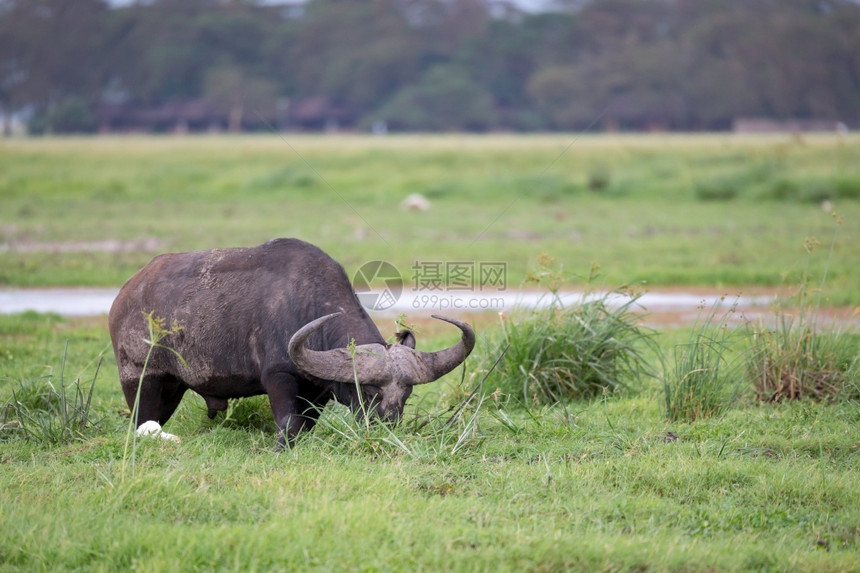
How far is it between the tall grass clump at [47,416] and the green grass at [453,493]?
9 cm

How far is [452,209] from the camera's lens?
27.1 metres

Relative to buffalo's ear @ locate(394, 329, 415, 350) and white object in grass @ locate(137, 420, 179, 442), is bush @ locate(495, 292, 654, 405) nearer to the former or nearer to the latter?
buffalo's ear @ locate(394, 329, 415, 350)

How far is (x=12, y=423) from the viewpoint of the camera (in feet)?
23.8

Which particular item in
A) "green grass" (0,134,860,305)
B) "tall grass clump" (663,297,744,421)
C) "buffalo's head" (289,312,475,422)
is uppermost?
"buffalo's head" (289,312,475,422)

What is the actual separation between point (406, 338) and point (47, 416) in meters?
2.73

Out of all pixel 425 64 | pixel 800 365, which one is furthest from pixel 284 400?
pixel 425 64

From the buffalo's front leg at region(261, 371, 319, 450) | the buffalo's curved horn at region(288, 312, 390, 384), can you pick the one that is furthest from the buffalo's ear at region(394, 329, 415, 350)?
the buffalo's front leg at region(261, 371, 319, 450)

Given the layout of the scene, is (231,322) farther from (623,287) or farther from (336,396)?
(623,287)

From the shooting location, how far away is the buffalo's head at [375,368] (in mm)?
6605

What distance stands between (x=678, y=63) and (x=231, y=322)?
196 feet

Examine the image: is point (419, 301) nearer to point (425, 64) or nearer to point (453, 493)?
point (453, 493)

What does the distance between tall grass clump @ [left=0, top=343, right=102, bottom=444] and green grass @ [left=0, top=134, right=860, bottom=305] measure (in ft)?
28.5

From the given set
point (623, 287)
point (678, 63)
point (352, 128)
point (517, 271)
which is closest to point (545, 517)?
point (623, 287)

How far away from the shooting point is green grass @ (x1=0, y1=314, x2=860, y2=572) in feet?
16.5
